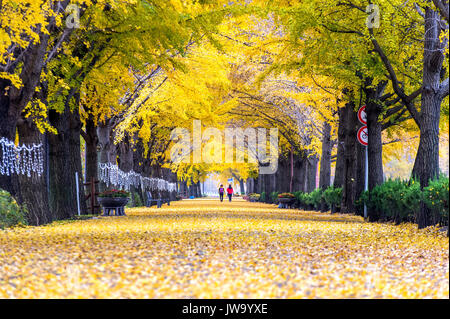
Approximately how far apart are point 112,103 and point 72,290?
1978 centimetres

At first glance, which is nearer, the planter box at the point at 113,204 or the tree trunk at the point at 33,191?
the tree trunk at the point at 33,191

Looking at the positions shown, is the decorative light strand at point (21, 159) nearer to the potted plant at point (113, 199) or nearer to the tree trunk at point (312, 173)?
the potted plant at point (113, 199)

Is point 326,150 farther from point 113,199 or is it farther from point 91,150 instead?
point 113,199

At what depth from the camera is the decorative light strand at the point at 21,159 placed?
15695 mm

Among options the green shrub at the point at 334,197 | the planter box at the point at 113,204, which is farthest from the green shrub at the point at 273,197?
the planter box at the point at 113,204

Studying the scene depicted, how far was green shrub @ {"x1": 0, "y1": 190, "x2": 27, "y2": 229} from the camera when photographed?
48.7ft

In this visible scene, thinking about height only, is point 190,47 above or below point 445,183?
above

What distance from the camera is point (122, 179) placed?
3425 centimetres

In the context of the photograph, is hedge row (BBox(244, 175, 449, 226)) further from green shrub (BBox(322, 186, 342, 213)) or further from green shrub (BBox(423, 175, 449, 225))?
green shrub (BBox(322, 186, 342, 213))

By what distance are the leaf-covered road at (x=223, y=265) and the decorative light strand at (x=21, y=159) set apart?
327 cm

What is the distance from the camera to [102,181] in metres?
29.3

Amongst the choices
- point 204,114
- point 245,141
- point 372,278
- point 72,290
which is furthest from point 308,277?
point 245,141

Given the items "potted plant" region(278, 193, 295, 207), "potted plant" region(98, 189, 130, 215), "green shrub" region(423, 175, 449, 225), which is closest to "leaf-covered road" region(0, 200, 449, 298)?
"green shrub" region(423, 175, 449, 225)
